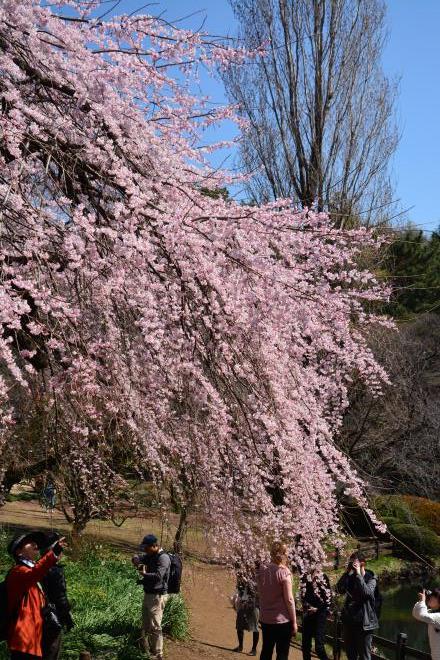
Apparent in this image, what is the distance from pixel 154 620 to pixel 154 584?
368 millimetres

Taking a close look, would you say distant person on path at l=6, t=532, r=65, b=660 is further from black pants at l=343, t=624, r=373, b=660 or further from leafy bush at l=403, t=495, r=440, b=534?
leafy bush at l=403, t=495, r=440, b=534

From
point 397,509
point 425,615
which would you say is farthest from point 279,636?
point 397,509

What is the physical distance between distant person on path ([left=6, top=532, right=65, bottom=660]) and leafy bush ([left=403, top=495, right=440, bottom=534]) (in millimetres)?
13692

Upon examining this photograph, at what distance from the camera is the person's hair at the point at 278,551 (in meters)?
5.03

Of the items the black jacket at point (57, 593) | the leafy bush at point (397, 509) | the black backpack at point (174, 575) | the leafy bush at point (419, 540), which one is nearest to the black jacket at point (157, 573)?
the black backpack at point (174, 575)

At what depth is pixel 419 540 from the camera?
15.5 m

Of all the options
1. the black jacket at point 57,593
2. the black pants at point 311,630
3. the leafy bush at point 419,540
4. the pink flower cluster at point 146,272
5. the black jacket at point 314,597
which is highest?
the pink flower cluster at point 146,272

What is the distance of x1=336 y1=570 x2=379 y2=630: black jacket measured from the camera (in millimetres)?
6172

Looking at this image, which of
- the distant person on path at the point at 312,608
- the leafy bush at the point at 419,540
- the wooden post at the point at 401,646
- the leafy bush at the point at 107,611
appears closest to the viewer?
the leafy bush at the point at 107,611

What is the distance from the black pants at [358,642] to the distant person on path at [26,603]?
3.19 meters

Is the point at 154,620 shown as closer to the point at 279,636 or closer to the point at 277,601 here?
the point at 279,636

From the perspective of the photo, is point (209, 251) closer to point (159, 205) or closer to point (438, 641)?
point (159, 205)

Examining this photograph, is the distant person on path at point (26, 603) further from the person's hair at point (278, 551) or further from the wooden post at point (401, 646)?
the wooden post at point (401, 646)

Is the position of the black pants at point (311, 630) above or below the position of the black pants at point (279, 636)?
below
